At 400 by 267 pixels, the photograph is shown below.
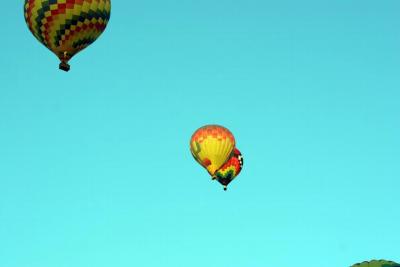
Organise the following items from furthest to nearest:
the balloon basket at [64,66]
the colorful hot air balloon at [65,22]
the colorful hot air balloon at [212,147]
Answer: the colorful hot air balloon at [212,147], the balloon basket at [64,66], the colorful hot air balloon at [65,22]

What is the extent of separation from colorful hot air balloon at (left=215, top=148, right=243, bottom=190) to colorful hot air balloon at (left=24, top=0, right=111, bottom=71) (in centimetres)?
1915

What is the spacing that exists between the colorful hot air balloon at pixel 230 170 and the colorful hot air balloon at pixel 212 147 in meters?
1.65

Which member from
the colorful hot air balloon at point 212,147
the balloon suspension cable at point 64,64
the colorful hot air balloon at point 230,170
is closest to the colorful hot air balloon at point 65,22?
the balloon suspension cable at point 64,64

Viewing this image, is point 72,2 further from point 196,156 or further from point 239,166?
point 239,166

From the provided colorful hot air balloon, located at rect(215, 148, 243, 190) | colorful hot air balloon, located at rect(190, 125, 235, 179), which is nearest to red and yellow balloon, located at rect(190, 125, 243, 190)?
colorful hot air balloon, located at rect(190, 125, 235, 179)

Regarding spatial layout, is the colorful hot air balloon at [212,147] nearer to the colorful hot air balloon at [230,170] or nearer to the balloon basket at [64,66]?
the colorful hot air balloon at [230,170]

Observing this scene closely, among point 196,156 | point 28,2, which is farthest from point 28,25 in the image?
point 196,156

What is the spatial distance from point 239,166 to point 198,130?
20.4 feet

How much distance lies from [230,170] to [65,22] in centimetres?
2378

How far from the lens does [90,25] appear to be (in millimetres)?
57750

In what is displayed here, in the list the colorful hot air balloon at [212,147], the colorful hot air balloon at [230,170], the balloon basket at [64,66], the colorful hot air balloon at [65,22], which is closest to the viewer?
the colorful hot air balloon at [65,22]

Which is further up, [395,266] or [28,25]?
[28,25]

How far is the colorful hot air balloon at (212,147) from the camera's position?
7200 centimetres

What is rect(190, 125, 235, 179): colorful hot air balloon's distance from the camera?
236 ft
